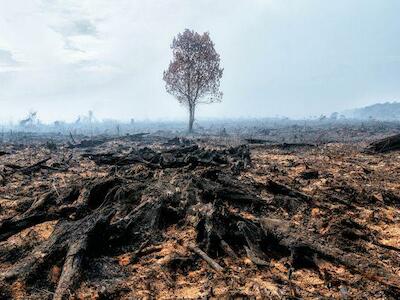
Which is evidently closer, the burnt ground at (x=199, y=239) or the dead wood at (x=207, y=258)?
the burnt ground at (x=199, y=239)

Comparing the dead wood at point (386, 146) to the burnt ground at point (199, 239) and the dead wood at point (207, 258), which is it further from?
the dead wood at point (207, 258)

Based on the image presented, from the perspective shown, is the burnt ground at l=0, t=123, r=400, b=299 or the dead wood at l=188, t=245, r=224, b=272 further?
the dead wood at l=188, t=245, r=224, b=272

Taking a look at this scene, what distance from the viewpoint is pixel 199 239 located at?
304 inches

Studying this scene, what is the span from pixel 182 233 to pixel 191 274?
1859mm

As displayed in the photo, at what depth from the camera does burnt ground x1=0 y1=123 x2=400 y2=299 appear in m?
5.93

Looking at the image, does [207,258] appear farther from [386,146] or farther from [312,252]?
[386,146]

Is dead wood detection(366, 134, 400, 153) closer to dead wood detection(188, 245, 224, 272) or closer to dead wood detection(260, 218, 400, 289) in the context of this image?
dead wood detection(260, 218, 400, 289)

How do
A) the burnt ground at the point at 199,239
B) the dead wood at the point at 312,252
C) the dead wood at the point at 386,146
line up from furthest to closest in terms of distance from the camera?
the dead wood at the point at 386,146 < the dead wood at the point at 312,252 < the burnt ground at the point at 199,239

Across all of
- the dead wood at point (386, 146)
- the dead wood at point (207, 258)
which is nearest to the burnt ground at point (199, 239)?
the dead wood at point (207, 258)

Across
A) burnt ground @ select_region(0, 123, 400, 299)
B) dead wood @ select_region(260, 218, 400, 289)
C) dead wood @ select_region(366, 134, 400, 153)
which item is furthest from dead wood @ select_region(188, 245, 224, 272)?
dead wood @ select_region(366, 134, 400, 153)

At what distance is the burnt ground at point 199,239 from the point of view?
5926mm

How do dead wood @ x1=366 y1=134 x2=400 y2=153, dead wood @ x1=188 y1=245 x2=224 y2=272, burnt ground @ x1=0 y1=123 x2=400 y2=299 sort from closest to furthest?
burnt ground @ x1=0 y1=123 x2=400 y2=299, dead wood @ x1=188 y1=245 x2=224 y2=272, dead wood @ x1=366 y1=134 x2=400 y2=153

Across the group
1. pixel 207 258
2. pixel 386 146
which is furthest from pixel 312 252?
pixel 386 146

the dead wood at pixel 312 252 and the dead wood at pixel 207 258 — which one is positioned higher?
the dead wood at pixel 312 252
